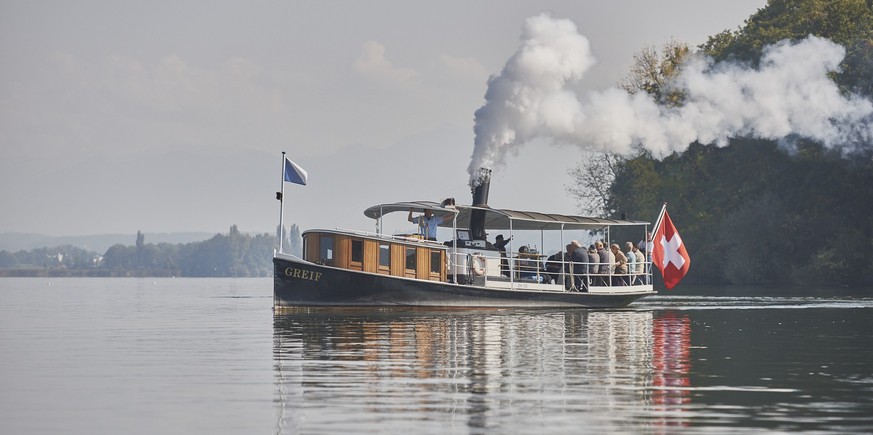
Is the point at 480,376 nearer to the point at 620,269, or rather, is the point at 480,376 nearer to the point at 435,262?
the point at 435,262

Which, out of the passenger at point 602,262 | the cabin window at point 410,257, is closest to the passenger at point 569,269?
the passenger at point 602,262

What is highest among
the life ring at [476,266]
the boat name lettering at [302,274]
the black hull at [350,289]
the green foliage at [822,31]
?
the green foliage at [822,31]

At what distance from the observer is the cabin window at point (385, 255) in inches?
1848

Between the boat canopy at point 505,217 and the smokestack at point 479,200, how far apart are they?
356 mm

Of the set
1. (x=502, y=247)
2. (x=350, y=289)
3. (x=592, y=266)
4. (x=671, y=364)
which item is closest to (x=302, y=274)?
(x=350, y=289)

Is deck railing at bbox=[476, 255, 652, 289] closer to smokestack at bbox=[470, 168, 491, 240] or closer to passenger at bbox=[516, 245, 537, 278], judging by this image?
passenger at bbox=[516, 245, 537, 278]

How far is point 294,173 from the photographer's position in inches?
1994

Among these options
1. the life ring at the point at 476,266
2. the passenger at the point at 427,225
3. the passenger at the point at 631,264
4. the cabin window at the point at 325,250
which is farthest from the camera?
the passenger at the point at 631,264

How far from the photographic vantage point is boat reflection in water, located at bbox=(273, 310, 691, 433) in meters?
18.0

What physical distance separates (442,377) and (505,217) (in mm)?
28399

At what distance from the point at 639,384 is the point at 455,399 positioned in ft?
12.0

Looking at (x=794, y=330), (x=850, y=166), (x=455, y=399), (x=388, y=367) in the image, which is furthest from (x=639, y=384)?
(x=850, y=166)

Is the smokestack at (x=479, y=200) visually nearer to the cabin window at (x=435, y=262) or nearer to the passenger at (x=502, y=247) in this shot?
the passenger at (x=502, y=247)

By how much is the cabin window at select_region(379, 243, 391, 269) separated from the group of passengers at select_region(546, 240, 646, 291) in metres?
6.83
